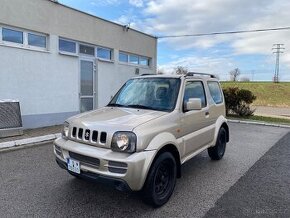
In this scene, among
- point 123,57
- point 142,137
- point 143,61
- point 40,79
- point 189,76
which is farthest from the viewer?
point 143,61

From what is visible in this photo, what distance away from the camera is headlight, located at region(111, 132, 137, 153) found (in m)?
3.57

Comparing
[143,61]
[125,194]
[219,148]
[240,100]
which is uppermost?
[143,61]

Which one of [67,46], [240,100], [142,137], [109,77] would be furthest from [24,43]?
[240,100]

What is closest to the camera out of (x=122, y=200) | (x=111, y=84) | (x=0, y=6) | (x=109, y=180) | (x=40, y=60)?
(x=109, y=180)

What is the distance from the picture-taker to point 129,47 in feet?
45.8

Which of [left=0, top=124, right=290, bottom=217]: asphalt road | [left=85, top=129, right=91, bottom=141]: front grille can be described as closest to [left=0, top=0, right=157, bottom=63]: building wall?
[left=0, top=124, right=290, bottom=217]: asphalt road

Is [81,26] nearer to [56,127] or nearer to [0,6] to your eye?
[0,6]

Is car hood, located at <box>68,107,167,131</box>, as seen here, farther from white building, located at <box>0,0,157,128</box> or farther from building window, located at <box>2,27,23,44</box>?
building window, located at <box>2,27,23,44</box>

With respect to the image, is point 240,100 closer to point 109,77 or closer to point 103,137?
point 109,77

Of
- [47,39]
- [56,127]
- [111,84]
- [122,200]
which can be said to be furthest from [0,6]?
[122,200]

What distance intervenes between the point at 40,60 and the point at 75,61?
5.37 ft

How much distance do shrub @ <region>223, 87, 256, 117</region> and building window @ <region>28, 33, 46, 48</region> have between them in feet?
34.0

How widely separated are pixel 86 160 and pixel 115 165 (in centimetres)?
48

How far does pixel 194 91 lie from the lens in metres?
5.27
